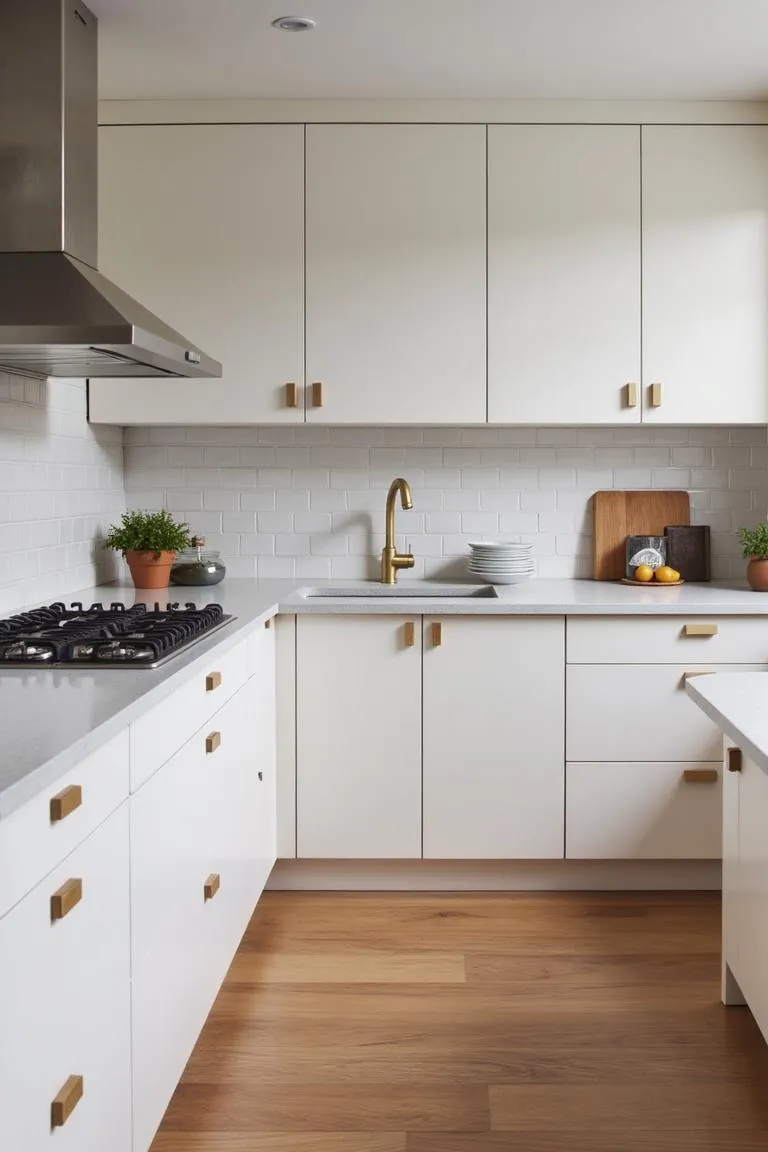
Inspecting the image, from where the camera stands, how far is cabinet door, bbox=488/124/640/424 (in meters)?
3.78

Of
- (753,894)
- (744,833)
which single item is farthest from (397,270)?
(753,894)

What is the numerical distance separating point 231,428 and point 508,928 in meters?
1.95

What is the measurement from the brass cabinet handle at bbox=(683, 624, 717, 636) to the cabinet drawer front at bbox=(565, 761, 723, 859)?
0.40 meters

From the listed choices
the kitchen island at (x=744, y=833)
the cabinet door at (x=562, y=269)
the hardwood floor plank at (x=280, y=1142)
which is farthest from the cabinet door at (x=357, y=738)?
the hardwood floor plank at (x=280, y=1142)

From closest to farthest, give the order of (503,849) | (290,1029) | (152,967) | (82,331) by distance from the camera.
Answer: (152,967), (82,331), (290,1029), (503,849)

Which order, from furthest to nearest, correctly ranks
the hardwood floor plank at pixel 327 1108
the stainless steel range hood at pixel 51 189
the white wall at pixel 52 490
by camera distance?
the white wall at pixel 52 490
the stainless steel range hood at pixel 51 189
the hardwood floor plank at pixel 327 1108

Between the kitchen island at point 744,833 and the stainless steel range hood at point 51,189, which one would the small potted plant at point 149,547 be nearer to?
the stainless steel range hood at point 51,189

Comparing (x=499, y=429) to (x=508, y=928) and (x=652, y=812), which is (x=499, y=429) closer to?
(x=652, y=812)

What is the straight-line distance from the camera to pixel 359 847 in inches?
142

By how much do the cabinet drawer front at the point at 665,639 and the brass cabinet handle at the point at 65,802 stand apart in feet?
7.14

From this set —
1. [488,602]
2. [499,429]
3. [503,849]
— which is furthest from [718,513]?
[503,849]

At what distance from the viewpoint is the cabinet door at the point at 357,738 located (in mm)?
3570

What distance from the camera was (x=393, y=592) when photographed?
13.0ft

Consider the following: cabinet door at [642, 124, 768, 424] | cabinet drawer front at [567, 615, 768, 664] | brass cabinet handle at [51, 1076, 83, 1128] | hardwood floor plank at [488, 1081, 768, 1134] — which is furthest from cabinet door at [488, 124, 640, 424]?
brass cabinet handle at [51, 1076, 83, 1128]
